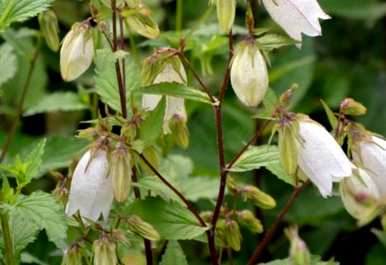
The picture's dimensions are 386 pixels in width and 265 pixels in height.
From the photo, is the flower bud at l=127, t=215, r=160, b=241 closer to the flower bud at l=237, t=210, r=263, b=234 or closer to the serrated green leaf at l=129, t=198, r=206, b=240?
the serrated green leaf at l=129, t=198, r=206, b=240

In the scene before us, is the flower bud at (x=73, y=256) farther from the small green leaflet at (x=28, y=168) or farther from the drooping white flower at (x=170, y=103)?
the drooping white flower at (x=170, y=103)

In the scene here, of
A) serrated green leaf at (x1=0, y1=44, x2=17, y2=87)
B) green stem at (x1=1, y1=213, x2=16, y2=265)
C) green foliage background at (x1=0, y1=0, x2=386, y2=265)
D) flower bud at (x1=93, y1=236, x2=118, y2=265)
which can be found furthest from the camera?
green foliage background at (x1=0, y1=0, x2=386, y2=265)

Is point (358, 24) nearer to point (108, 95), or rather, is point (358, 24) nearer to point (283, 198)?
point (283, 198)

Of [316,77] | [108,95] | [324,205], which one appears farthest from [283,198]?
[108,95]

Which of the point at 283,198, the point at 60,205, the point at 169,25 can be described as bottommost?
the point at 283,198

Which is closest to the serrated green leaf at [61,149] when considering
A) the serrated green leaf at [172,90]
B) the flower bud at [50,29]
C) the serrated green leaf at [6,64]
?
the serrated green leaf at [6,64]

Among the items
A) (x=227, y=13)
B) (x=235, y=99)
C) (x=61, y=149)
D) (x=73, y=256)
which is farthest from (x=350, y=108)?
(x=235, y=99)

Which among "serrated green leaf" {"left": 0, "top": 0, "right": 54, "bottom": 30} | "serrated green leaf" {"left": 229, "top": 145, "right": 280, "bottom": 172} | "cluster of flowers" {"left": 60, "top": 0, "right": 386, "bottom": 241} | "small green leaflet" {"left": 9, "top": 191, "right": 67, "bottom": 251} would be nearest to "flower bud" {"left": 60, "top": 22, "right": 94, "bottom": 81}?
"cluster of flowers" {"left": 60, "top": 0, "right": 386, "bottom": 241}
